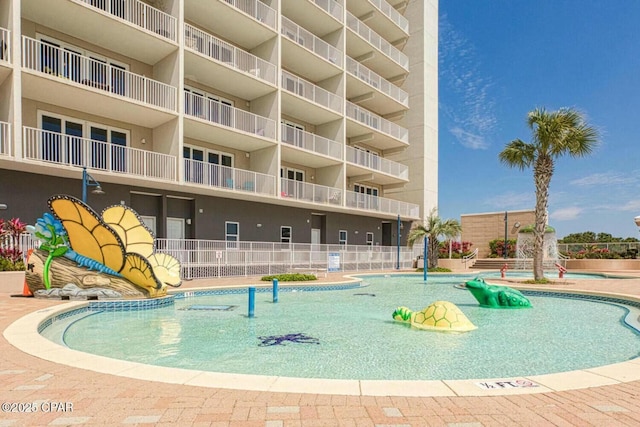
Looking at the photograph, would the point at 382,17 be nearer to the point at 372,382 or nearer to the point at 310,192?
the point at 310,192

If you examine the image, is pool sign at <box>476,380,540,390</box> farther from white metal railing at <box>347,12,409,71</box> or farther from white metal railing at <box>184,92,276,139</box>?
white metal railing at <box>347,12,409,71</box>

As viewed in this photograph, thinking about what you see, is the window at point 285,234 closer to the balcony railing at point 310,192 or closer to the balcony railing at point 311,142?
the balcony railing at point 310,192

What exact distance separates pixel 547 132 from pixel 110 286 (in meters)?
18.5

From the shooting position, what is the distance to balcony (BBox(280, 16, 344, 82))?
23938 mm

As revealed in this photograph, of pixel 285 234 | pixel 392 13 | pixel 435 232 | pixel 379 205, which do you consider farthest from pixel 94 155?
pixel 392 13

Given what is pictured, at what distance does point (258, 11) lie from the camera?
22.2 m

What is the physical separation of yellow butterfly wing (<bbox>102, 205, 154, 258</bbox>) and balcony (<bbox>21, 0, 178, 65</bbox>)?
8084 mm

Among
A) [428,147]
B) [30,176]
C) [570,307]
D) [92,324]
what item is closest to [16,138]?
[30,176]

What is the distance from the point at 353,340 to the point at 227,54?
18124 millimetres

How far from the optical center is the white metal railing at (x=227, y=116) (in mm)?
19219

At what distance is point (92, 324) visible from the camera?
9.12m

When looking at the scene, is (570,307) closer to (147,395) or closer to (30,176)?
(147,395)

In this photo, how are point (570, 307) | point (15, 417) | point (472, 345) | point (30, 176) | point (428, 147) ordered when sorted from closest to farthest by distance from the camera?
point (15, 417)
point (472, 345)
point (570, 307)
point (30, 176)
point (428, 147)

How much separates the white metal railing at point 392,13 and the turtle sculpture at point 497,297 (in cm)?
2579
